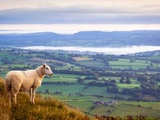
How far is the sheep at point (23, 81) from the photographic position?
34.7 feet

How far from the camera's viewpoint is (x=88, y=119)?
37.3 feet

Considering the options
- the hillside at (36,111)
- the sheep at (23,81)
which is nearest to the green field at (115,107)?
the hillside at (36,111)

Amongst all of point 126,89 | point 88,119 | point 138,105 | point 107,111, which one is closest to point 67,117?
point 88,119

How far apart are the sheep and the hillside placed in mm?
313

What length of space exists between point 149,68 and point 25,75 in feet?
460

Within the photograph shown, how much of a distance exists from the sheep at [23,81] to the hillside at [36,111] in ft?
1.03

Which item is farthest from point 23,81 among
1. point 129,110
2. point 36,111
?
point 129,110

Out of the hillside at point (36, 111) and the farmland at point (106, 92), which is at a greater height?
the hillside at point (36, 111)

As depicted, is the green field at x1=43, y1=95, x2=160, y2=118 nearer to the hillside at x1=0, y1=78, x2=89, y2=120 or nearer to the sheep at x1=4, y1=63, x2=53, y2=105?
the hillside at x1=0, y1=78, x2=89, y2=120

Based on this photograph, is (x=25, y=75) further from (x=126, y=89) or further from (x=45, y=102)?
(x=126, y=89)

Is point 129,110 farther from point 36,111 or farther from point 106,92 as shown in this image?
point 36,111

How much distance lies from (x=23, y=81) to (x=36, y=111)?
1243 mm

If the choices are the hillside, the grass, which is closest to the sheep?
the hillside

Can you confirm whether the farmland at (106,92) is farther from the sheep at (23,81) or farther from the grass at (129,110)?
the sheep at (23,81)
